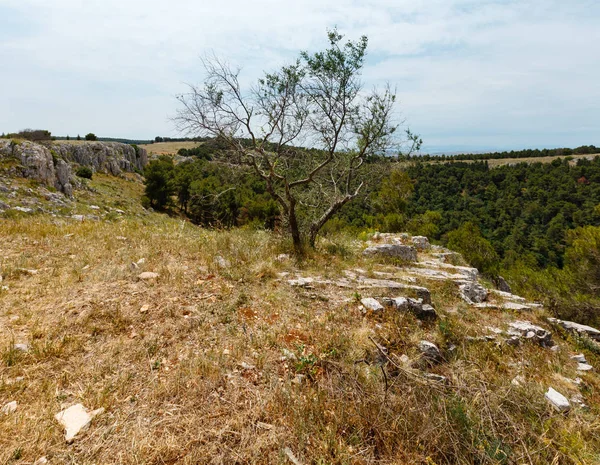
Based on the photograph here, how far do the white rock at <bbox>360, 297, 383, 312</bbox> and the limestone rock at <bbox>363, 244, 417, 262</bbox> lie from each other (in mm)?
3624

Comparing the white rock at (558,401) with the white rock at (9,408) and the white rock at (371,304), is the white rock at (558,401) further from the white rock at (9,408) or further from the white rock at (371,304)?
the white rock at (9,408)

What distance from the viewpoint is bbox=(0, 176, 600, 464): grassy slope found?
260 cm

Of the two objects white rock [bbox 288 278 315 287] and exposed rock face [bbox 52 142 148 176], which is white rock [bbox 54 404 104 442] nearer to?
white rock [bbox 288 278 315 287]

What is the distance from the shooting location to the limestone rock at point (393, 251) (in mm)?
9264

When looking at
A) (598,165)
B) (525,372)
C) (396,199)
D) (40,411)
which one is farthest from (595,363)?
(598,165)

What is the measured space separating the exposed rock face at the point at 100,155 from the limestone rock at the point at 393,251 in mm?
41597

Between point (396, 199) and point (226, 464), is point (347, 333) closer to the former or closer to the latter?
point (226, 464)

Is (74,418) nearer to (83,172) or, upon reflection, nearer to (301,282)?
(301,282)

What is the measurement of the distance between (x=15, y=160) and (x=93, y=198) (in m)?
6.07

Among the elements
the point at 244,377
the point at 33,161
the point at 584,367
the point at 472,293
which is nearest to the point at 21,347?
the point at 244,377

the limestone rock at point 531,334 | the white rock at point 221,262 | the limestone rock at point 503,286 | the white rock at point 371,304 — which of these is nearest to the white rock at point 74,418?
the white rock at point 221,262

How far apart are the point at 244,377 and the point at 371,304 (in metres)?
2.85

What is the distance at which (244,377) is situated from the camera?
11.4ft

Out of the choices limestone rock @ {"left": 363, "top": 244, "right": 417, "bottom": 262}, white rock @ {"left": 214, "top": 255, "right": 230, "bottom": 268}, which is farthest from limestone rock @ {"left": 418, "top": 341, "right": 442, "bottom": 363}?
limestone rock @ {"left": 363, "top": 244, "right": 417, "bottom": 262}
